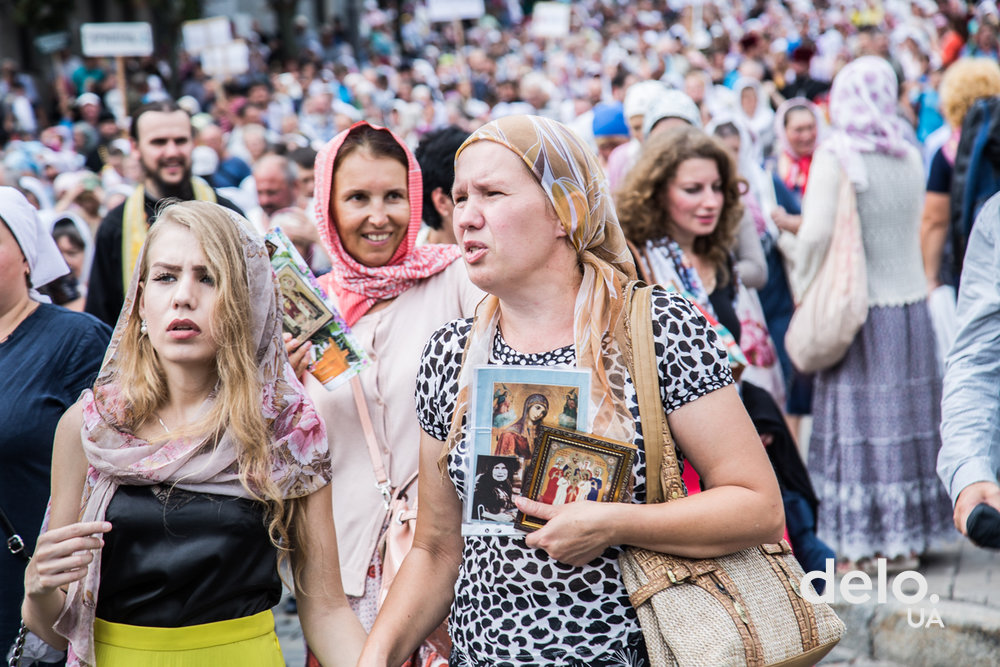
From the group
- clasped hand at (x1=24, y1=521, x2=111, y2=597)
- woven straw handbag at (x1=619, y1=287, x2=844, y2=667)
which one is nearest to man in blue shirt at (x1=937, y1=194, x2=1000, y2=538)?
woven straw handbag at (x1=619, y1=287, x2=844, y2=667)

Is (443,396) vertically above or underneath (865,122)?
A: underneath

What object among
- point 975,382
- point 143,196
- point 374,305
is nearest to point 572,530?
point 975,382

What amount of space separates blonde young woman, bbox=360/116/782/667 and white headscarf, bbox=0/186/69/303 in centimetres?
154

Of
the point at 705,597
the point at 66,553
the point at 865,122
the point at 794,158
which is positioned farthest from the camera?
the point at 794,158

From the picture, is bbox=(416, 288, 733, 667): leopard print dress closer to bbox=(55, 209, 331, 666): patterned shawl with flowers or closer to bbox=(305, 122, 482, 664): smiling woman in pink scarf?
bbox=(55, 209, 331, 666): patterned shawl with flowers

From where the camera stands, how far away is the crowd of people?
7.61 ft

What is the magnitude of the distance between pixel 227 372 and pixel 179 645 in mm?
634

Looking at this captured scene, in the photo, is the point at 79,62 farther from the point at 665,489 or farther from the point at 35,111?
the point at 665,489

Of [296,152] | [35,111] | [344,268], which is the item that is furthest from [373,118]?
[344,268]

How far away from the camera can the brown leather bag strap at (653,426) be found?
2.26m

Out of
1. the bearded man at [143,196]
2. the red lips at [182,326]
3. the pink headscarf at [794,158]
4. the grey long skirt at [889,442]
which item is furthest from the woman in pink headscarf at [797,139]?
the red lips at [182,326]

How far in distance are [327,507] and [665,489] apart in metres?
0.89

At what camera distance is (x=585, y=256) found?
8.20 ft

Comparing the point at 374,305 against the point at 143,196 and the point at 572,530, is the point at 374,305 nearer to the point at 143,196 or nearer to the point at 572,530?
the point at 572,530
